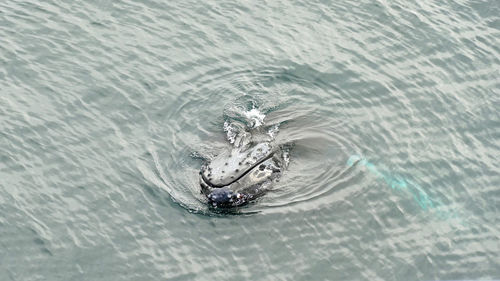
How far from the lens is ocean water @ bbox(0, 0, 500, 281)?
98.4 feet

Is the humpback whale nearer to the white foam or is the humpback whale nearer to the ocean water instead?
the ocean water

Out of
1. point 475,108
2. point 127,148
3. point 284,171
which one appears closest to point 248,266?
point 284,171

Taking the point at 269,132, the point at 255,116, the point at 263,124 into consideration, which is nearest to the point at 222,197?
the point at 269,132

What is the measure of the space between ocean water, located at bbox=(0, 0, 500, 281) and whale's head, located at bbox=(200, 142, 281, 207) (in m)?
0.54

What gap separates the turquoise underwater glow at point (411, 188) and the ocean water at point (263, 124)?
11 cm

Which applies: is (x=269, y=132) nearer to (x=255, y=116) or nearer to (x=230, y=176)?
(x=255, y=116)

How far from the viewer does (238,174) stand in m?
32.2

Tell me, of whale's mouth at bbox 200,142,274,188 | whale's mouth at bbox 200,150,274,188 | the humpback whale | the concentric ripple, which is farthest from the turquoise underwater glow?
whale's mouth at bbox 200,150,274,188

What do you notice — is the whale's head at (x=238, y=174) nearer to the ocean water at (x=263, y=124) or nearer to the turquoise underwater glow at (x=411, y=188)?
the ocean water at (x=263, y=124)

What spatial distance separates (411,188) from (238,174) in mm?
7502

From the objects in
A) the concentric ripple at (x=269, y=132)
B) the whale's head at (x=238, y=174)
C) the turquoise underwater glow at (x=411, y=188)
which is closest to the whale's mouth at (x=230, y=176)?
the whale's head at (x=238, y=174)

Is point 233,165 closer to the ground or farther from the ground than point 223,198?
farther from the ground

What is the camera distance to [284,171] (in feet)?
109

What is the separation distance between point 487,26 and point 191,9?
53.3 feet
